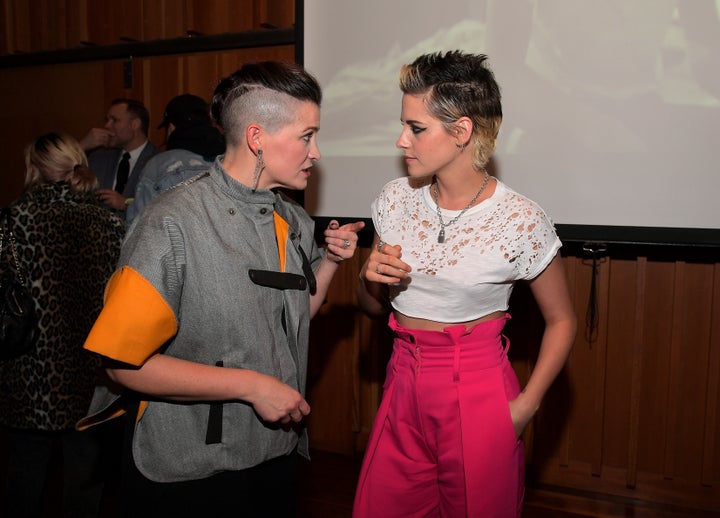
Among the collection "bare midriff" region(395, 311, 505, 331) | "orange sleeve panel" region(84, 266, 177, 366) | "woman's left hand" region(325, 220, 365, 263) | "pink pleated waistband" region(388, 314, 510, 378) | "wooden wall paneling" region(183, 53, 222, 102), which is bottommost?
"pink pleated waistband" region(388, 314, 510, 378)

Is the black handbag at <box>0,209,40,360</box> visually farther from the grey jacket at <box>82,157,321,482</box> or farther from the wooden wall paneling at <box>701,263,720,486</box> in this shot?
the wooden wall paneling at <box>701,263,720,486</box>

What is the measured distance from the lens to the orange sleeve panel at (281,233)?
1577mm

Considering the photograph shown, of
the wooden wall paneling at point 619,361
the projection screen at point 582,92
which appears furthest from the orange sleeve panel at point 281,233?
the wooden wall paneling at point 619,361

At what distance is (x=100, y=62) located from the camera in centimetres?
436

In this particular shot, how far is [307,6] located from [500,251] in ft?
5.89

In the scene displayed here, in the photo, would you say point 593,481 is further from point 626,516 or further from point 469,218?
point 469,218

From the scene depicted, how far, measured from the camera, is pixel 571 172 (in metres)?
2.63

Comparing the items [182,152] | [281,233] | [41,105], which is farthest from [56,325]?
[41,105]

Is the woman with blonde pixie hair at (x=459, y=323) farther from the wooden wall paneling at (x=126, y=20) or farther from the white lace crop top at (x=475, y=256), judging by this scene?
the wooden wall paneling at (x=126, y=20)

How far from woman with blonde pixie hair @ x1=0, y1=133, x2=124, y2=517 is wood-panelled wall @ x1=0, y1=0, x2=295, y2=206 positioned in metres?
1.52

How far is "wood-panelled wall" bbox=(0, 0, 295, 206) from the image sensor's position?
12.5 ft

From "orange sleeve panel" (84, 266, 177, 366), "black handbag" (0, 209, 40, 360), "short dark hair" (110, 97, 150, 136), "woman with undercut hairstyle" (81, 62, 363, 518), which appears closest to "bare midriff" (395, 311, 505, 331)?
"woman with undercut hairstyle" (81, 62, 363, 518)

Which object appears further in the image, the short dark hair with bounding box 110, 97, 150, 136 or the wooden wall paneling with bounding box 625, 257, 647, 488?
the short dark hair with bounding box 110, 97, 150, 136

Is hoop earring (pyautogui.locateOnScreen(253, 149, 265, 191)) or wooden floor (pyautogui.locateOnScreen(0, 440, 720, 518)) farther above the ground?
hoop earring (pyautogui.locateOnScreen(253, 149, 265, 191))
